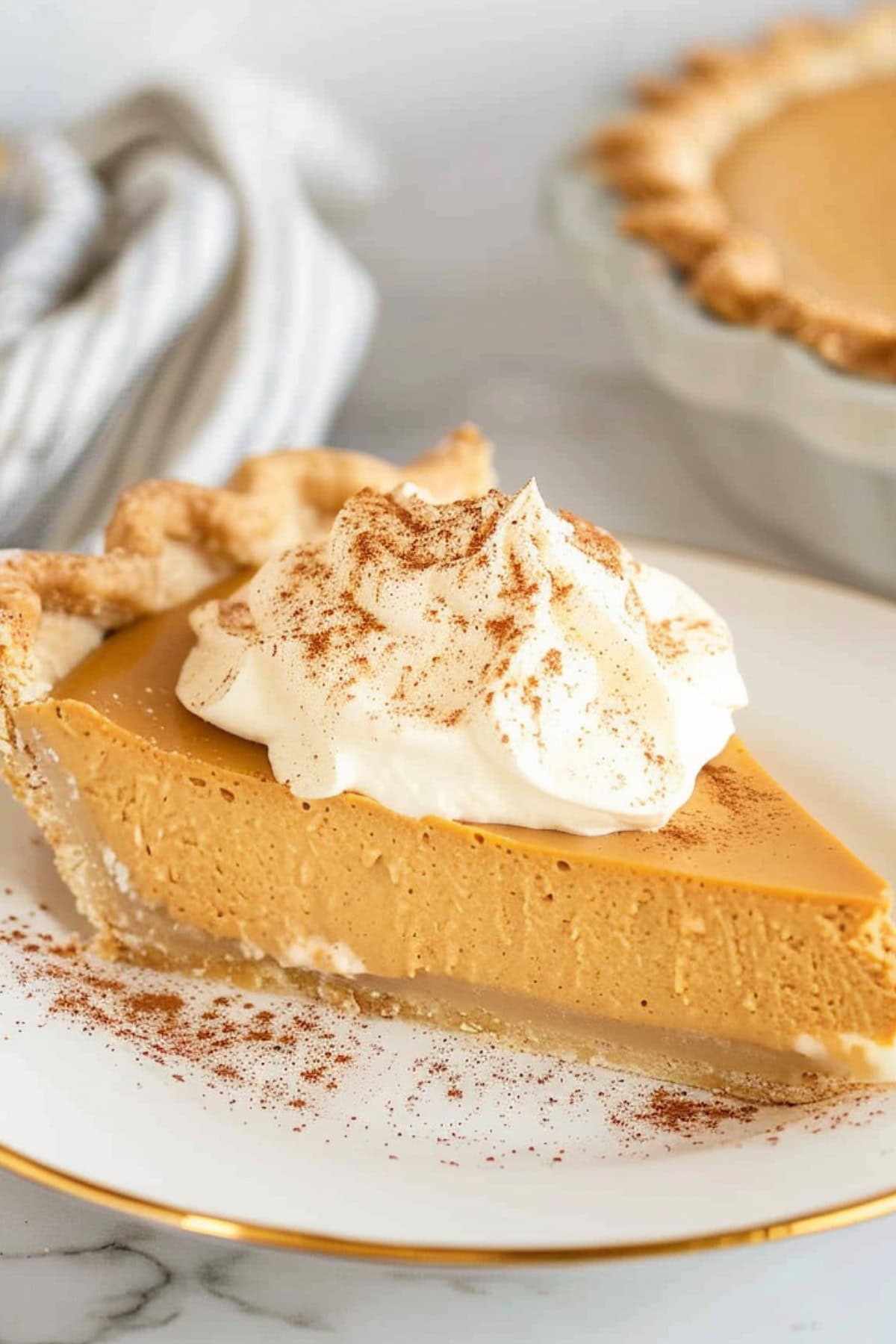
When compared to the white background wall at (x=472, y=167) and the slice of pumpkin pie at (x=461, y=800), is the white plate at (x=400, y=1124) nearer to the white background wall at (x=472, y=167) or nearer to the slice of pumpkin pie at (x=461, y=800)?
the slice of pumpkin pie at (x=461, y=800)

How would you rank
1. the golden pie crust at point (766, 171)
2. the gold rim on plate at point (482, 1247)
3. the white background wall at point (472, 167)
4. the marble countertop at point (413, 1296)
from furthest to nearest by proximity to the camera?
1. the white background wall at point (472, 167)
2. the golden pie crust at point (766, 171)
3. the marble countertop at point (413, 1296)
4. the gold rim on plate at point (482, 1247)

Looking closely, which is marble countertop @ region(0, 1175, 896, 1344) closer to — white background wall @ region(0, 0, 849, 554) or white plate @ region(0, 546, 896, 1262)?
white plate @ region(0, 546, 896, 1262)

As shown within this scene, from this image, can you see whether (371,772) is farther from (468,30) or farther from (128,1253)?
(468,30)

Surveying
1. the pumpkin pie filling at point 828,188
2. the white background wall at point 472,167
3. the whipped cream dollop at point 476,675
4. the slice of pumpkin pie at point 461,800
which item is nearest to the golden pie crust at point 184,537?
the slice of pumpkin pie at point 461,800

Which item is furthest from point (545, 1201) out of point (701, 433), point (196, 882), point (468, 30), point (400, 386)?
Result: point (468, 30)

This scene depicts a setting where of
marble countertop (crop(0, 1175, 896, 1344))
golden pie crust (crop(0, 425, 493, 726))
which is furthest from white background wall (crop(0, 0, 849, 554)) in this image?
marble countertop (crop(0, 1175, 896, 1344))

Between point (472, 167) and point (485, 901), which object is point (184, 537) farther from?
point (472, 167)
